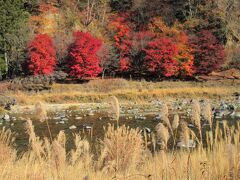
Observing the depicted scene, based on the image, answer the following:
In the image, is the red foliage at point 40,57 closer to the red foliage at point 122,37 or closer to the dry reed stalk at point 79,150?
the red foliage at point 122,37

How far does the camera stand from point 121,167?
8539mm

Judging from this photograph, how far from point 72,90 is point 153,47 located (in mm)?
10231

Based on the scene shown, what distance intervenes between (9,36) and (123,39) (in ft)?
40.8

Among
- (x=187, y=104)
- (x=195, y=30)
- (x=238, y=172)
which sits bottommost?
(x=187, y=104)

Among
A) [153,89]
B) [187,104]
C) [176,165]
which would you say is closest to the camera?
[176,165]

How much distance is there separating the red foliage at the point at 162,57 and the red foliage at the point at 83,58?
522cm

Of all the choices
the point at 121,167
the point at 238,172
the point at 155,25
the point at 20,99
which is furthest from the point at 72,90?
the point at 238,172

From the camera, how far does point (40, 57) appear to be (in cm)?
4381

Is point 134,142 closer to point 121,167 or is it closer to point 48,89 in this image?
point 121,167

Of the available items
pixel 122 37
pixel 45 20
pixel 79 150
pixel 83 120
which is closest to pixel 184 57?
pixel 122 37

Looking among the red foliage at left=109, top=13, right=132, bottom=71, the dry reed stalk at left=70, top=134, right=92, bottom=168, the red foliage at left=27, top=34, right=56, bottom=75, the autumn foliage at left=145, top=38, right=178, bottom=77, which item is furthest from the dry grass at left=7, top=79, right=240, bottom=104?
the dry reed stalk at left=70, top=134, right=92, bottom=168

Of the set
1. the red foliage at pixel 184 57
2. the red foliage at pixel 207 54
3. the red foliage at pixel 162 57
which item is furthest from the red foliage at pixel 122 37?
the red foliage at pixel 207 54

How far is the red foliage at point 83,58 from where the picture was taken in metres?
43.8

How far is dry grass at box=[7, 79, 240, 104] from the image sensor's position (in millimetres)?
36406
